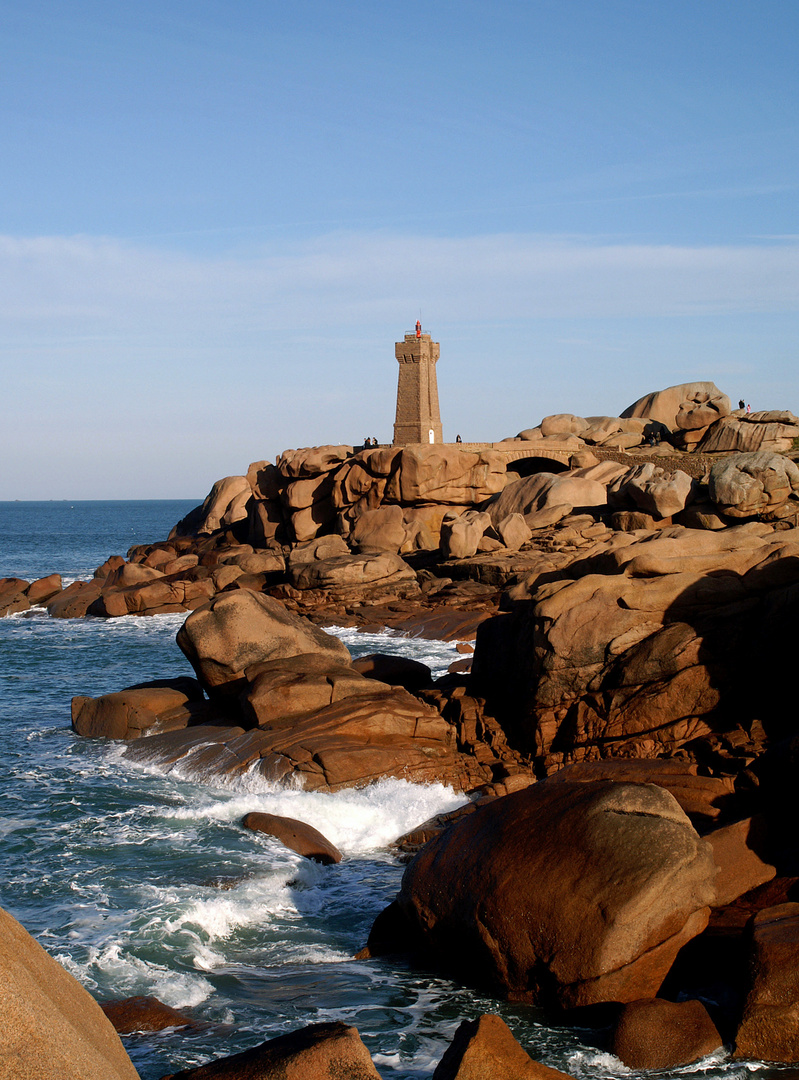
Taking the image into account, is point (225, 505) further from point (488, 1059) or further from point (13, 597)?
point (488, 1059)

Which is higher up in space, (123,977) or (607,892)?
(607,892)

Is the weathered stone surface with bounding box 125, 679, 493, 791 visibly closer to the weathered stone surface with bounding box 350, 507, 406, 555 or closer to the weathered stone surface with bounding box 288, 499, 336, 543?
the weathered stone surface with bounding box 350, 507, 406, 555

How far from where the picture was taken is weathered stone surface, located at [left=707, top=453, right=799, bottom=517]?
34.0m

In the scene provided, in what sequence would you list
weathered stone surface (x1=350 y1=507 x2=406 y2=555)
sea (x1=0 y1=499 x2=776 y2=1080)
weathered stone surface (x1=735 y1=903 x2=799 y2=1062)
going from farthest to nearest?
1. weathered stone surface (x1=350 y1=507 x2=406 y2=555)
2. sea (x1=0 y1=499 x2=776 y2=1080)
3. weathered stone surface (x1=735 y1=903 x2=799 y2=1062)

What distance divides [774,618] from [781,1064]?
26.3ft

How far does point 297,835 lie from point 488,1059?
22.0ft

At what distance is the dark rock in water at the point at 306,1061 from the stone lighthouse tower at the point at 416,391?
51.6m

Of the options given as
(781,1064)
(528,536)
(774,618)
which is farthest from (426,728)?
(528,536)

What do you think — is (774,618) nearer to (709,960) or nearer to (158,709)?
(709,960)

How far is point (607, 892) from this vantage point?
26.1ft

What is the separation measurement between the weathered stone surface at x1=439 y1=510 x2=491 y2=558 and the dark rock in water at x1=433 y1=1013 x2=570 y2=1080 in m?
30.1

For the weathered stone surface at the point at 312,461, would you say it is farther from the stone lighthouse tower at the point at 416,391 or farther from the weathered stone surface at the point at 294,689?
the weathered stone surface at the point at 294,689

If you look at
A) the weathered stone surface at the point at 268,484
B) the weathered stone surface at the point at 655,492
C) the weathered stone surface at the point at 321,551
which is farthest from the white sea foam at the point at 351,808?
the weathered stone surface at the point at 268,484

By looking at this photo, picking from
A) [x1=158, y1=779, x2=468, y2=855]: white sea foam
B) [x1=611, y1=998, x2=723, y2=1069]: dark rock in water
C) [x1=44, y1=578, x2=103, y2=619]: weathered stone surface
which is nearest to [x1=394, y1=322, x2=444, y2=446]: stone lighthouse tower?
[x1=44, y1=578, x2=103, y2=619]: weathered stone surface
